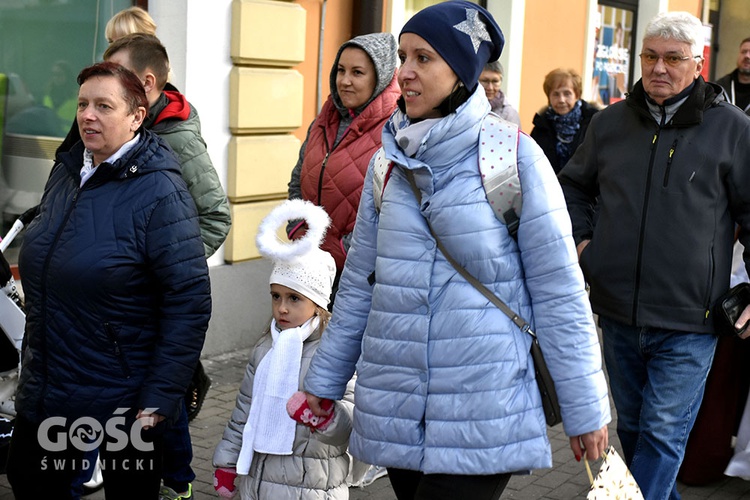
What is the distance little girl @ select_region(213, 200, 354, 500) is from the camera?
12.9ft

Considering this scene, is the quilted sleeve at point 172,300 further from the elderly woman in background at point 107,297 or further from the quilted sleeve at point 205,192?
the quilted sleeve at point 205,192

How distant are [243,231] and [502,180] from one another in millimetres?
4716

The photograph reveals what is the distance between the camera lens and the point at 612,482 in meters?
3.10

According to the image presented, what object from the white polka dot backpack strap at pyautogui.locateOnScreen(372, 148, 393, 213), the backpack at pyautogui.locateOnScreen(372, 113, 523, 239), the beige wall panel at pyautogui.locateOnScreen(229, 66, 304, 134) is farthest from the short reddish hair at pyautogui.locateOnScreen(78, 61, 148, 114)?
the beige wall panel at pyautogui.locateOnScreen(229, 66, 304, 134)

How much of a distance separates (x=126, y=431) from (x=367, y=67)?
2084 millimetres

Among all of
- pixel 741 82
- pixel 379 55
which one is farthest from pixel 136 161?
pixel 741 82

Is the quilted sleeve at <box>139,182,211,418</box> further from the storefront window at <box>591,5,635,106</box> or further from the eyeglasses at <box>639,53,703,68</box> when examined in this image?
the storefront window at <box>591,5,635,106</box>

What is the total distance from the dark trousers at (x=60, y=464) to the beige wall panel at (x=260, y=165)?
381 centimetres

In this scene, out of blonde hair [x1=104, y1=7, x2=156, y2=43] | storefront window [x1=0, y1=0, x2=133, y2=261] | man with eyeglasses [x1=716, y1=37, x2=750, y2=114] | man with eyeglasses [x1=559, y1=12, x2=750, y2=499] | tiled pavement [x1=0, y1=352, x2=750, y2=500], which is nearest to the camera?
man with eyeglasses [x1=559, y1=12, x2=750, y2=499]

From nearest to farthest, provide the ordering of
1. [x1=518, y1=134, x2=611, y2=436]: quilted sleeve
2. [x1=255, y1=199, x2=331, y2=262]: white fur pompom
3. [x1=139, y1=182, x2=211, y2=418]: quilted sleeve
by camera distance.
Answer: [x1=518, y1=134, x2=611, y2=436]: quilted sleeve < [x1=139, y1=182, x2=211, y2=418]: quilted sleeve < [x1=255, y1=199, x2=331, y2=262]: white fur pompom

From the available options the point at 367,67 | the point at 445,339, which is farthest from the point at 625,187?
the point at 445,339

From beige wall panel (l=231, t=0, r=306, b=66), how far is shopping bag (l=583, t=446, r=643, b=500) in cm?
480

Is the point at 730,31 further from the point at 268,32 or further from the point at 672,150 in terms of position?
the point at 672,150

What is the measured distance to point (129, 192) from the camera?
11.6ft
